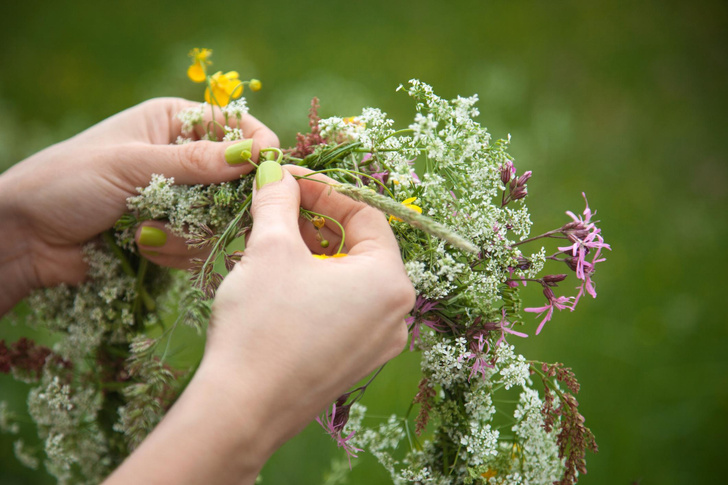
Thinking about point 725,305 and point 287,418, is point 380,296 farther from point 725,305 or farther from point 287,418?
point 725,305

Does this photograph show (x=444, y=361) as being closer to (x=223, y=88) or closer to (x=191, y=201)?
(x=191, y=201)

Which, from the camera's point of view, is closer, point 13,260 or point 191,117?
point 191,117

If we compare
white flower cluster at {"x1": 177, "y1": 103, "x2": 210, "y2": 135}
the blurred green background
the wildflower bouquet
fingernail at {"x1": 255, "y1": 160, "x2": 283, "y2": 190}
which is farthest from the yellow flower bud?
the blurred green background

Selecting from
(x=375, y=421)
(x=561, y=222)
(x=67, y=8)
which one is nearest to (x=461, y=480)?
(x=375, y=421)

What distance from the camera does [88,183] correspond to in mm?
1251

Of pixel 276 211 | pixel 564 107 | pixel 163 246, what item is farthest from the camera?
pixel 564 107

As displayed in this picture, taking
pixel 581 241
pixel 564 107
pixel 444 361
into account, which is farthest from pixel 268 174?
pixel 564 107

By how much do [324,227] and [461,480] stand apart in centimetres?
56

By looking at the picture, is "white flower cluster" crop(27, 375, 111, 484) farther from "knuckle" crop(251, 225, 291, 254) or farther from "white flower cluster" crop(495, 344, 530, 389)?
"white flower cluster" crop(495, 344, 530, 389)

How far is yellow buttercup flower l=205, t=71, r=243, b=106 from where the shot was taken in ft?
4.02

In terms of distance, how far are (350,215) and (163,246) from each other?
0.48 metres

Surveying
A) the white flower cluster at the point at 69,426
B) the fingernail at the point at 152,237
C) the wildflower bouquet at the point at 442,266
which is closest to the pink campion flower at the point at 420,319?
the wildflower bouquet at the point at 442,266

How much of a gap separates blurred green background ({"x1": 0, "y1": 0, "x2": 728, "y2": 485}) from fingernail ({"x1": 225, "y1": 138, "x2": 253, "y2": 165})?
1187 mm

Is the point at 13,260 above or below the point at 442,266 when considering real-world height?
below
